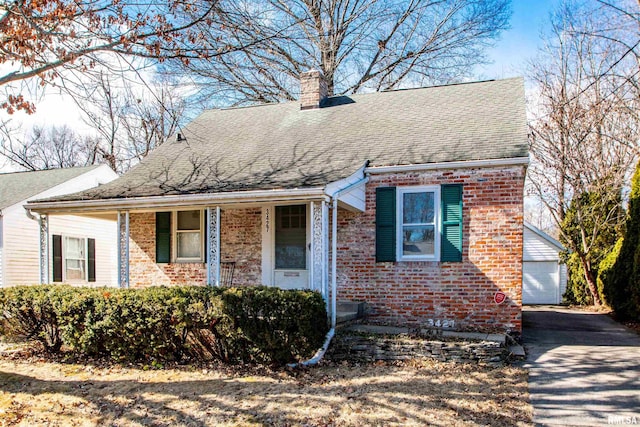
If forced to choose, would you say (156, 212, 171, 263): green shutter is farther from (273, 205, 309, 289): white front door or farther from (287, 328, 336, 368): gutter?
(287, 328, 336, 368): gutter

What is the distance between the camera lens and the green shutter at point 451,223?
927cm

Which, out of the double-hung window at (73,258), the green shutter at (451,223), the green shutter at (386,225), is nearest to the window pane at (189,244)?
the green shutter at (386,225)

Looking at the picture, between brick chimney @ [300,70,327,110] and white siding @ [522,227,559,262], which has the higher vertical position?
brick chimney @ [300,70,327,110]

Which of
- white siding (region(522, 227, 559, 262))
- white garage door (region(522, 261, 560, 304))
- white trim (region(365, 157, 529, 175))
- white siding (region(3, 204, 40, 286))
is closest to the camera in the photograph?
white trim (region(365, 157, 529, 175))

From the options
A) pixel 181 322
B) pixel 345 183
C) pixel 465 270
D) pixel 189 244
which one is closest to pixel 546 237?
pixel 465 270

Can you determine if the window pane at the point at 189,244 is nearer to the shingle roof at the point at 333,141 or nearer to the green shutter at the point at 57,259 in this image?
the shingle roof at the point at 333,141

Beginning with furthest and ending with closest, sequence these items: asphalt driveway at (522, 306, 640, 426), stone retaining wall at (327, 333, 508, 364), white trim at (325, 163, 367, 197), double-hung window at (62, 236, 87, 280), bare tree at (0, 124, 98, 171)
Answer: bare tree at (0, 124, 98, 171)
double-hung window at (62, 236, 87, 280)
white trim at (325, 163, 367, 197)
stone retaining wall at (327, 333, 508, 364)
asphalt driveway at (522, 306, 640, 426)

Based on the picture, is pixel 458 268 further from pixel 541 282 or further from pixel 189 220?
pixel 541 282

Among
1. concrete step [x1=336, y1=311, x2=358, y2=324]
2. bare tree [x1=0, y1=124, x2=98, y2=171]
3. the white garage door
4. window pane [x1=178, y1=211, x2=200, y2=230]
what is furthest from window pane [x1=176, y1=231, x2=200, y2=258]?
bare tree [x1=0, y1=124, x2=98, y2=171]

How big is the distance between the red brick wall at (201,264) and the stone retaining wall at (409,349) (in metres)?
3.33

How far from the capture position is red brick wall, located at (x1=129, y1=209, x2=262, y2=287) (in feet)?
35.8

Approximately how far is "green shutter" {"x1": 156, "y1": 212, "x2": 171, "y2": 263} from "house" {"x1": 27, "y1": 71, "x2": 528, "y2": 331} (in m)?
0.03

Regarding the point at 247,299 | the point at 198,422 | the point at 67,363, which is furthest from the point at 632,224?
the point at 67,363

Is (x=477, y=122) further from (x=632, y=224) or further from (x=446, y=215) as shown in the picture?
(x=632, y=224)
